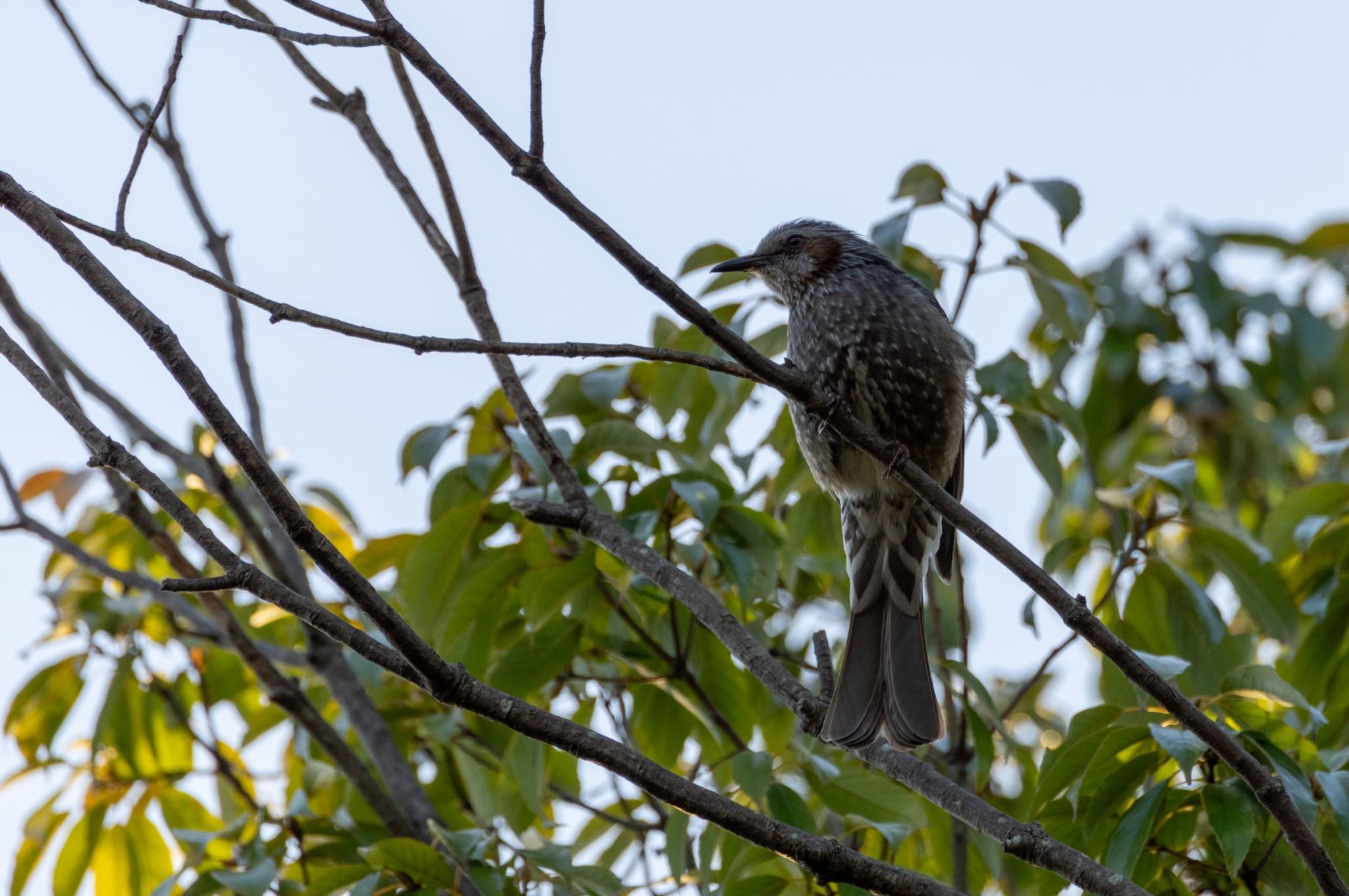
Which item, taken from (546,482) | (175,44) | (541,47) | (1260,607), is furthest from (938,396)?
(175,44)

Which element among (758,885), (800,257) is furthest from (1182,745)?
(800,257)

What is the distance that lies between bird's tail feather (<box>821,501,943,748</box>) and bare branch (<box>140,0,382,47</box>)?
152 cm

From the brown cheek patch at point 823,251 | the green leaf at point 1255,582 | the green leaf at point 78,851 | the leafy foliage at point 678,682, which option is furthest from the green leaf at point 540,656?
the brown cheek patch at point 823,251

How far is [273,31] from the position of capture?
2.04 meters

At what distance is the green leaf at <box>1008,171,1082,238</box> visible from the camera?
3.21 metres

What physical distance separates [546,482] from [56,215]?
1.21 metres

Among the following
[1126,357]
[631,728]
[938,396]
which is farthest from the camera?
[1126,357]

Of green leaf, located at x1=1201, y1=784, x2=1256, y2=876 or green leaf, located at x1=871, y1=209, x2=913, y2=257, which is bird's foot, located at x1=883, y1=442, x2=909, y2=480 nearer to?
green leaf, located at x1=871, y1=209, x2=913, y2=257

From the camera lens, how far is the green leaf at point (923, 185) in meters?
3.36

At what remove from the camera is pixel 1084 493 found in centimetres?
464

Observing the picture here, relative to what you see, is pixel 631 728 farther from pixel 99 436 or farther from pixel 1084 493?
pixel 1084 493

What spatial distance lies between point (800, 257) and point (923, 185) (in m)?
0.80

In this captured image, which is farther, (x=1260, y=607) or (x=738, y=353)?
(x=1260, y=607)

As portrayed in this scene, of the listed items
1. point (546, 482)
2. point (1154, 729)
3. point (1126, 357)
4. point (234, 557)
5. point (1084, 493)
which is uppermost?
point (1126, 357)
